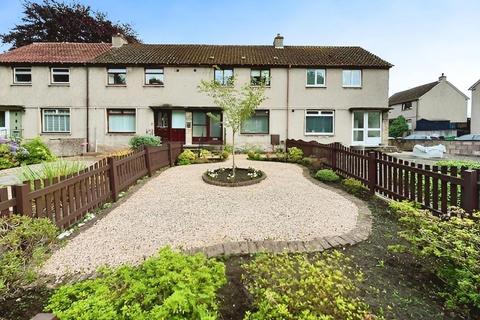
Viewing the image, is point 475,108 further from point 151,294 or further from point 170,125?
point 151,294

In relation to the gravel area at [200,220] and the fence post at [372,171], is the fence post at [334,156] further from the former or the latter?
the fence post at [372,171]

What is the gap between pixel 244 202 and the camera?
6.73 meters

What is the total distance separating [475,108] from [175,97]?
34.1m

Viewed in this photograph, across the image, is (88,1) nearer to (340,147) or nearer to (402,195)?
(340,147)

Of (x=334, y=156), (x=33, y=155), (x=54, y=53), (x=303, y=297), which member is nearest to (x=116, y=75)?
(x=54, y=53)

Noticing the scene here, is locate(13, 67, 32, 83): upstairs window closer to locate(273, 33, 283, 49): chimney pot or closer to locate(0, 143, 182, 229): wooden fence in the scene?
locate(0, 143, 182, 229): wooden fence

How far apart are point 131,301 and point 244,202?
183 inches

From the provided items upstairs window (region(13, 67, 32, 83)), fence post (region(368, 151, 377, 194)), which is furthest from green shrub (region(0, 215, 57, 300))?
upstairs window (region(13, 67, 32, 83))

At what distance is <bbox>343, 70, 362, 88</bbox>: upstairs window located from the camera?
812 inches

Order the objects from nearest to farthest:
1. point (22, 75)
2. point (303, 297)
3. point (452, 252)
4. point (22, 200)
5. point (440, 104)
Result: point (303, 297) < point (452, 252) < point (22, 200) < point (22, 75) < point (440, 104)

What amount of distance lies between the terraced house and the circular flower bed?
10808 millimetres

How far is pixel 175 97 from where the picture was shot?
20281 mm

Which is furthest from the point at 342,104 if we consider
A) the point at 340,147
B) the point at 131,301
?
the point at 131,301

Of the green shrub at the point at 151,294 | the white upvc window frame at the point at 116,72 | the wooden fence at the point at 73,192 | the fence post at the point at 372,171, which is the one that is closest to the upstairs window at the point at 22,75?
the white upvc window frame at the point at 116,72
